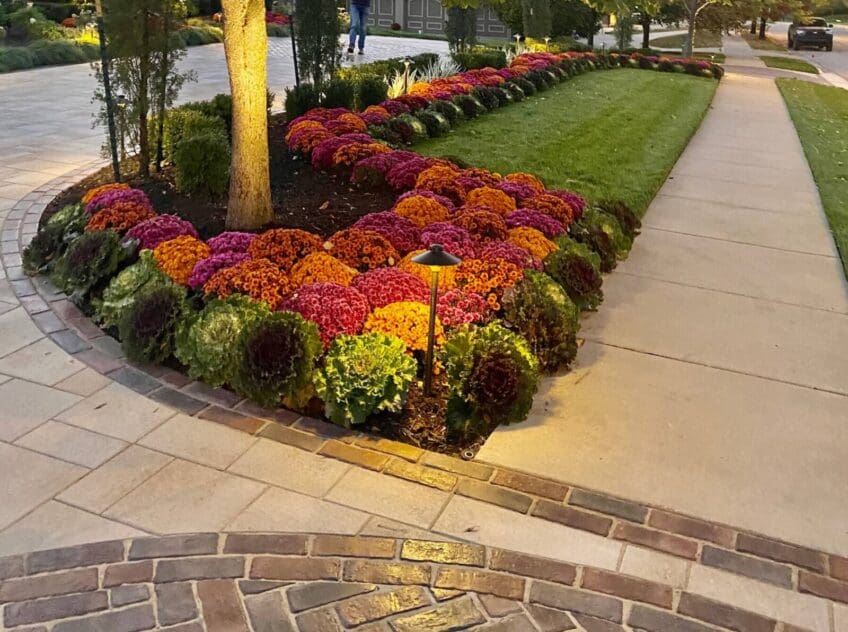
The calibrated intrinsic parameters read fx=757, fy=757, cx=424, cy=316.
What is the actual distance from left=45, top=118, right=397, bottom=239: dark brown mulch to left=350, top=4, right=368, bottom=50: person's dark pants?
1249cm

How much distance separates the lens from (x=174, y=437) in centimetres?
338

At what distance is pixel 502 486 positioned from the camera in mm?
3135

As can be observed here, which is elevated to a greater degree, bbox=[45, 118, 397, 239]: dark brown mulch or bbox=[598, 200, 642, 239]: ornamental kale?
bbox=[45, 118, 397, 239]: dark brown mulch

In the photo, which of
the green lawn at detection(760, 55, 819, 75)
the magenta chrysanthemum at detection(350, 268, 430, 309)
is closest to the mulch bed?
the magenta chrysanthemum at detection(350, 268, 430, 309)

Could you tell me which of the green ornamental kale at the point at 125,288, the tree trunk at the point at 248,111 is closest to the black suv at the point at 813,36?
the tree trunk at the point at 248,111

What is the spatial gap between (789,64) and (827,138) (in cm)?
1436

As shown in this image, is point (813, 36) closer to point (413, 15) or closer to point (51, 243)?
point (413, 15)

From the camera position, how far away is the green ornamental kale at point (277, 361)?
353 centimetres

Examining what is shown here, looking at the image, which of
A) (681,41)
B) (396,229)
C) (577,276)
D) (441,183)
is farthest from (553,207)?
(681,41)

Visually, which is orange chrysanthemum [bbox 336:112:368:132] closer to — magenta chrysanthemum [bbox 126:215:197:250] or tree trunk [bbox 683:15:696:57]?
magenta chrysanthemum [bbox 126:215:197:250]

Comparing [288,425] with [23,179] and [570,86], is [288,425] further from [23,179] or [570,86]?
[570,86]

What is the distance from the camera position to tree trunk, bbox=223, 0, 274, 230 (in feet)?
15.7

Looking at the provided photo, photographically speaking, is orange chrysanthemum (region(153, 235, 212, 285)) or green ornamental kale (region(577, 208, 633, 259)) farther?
green ornamental kale (region(577, 208, 633, 259))

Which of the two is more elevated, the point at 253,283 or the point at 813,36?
the point at 813,36
